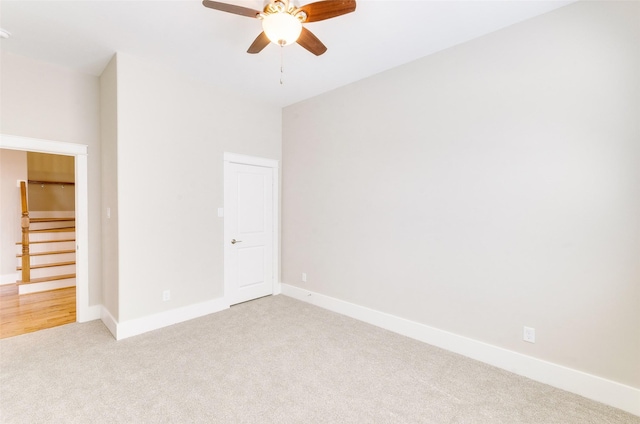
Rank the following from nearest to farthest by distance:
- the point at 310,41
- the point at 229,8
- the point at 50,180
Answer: the point at 229,8 < the point at 310,41 < the point at 50,180

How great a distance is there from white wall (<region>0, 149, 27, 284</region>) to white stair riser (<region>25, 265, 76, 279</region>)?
0.65m

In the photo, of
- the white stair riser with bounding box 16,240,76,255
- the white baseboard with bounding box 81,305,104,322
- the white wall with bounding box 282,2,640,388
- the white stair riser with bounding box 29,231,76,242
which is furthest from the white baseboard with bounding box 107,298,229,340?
the white stair riser with bounding box 29,231,76,242

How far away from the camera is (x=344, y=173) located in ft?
12.1

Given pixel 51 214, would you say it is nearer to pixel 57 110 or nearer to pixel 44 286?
pixel 44 286

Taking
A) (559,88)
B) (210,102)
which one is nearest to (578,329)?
(559,88)

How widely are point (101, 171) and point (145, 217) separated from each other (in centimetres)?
95

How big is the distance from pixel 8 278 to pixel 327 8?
6.48m

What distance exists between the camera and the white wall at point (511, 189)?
202 centimetres

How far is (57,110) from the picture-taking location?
3.16m

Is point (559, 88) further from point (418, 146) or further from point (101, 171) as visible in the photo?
point (101, 171)

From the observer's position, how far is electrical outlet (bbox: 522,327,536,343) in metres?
2.33

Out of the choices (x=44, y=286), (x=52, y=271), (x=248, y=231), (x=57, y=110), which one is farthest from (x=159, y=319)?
(x=52, y=271)

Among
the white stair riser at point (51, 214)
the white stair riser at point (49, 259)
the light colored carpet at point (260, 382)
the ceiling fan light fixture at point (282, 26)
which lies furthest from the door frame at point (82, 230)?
the white stair riser at point (51, 214)

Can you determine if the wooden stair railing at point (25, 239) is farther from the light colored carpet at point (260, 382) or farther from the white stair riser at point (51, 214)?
the light colored carpet at point (260, 382)
